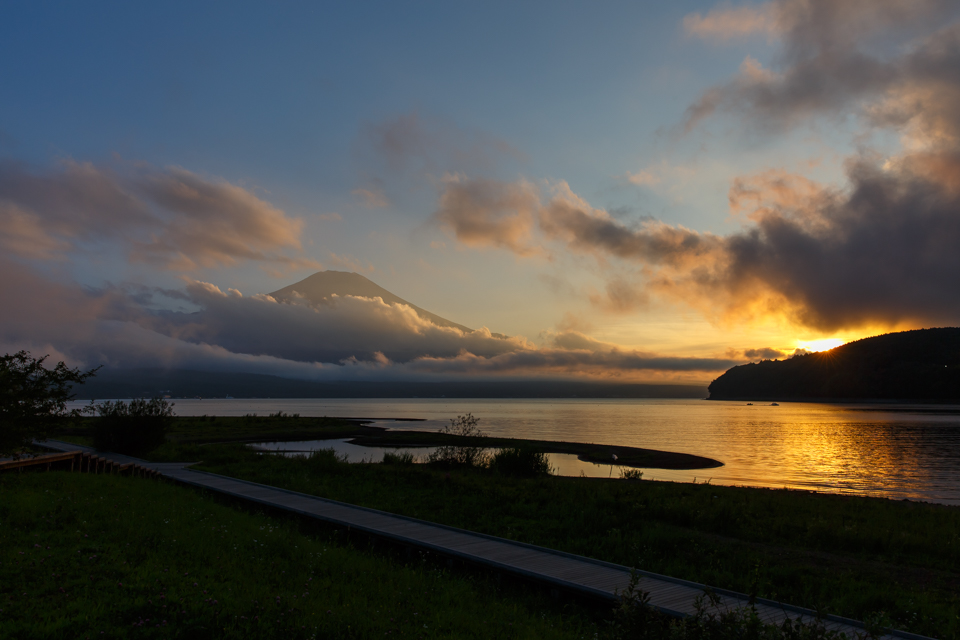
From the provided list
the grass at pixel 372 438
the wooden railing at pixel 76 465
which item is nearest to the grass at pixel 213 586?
the wooden railing at pixel 76 465

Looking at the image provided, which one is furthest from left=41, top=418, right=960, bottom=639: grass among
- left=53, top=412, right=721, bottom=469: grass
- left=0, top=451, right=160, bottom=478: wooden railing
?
left=53, top=412, right=721, bottom=469: grass

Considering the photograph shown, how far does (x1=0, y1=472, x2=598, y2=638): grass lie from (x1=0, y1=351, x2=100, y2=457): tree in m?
5.18

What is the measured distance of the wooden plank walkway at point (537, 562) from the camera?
728cm

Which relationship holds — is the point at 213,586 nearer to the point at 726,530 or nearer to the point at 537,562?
the point at 537,562

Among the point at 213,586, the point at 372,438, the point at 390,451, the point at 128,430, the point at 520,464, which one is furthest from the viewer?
the point at 372,438

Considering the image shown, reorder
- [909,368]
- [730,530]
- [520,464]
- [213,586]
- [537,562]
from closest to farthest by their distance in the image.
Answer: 1. [213,586]
2. [537,562]
3. [730,530]
4. [520,464]
5. [909,368]

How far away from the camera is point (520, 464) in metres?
25.7

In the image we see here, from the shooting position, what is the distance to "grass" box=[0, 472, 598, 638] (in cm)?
603

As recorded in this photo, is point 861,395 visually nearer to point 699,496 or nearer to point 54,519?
point 699,496

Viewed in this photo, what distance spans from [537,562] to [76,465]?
15006mm

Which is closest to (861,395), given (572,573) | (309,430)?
(309,430)

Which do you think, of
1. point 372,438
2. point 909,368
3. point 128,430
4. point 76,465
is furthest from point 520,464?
point 909,368

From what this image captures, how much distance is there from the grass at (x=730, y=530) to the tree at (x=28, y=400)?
6.27 metres

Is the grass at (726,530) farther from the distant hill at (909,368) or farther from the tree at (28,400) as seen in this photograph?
the distant hill at (909,368)
